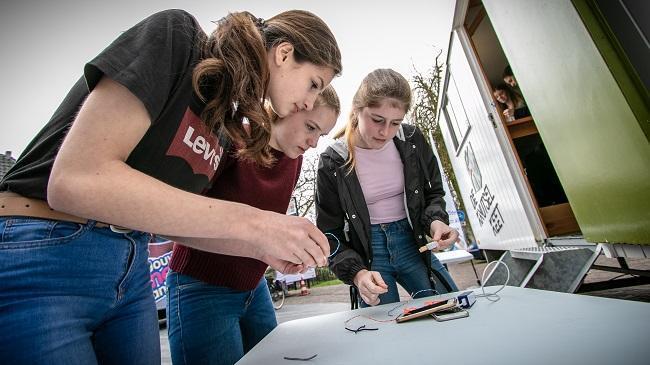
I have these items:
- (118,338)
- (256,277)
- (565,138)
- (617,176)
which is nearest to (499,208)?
(565,138)

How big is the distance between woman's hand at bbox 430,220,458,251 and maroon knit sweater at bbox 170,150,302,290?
80 cm

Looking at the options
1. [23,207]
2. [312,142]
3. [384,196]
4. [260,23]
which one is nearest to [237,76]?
[260,23]

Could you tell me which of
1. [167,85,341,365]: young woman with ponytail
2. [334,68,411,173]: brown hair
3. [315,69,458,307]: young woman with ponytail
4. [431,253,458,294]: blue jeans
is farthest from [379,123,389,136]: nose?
[431,253,458,294]: blue jeans

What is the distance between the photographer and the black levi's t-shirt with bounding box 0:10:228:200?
68cm

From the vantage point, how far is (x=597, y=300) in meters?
1.00

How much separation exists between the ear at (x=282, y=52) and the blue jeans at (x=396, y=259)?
3.90ft

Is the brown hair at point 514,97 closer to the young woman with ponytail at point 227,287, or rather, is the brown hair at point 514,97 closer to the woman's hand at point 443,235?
the woman's hand at point 443,235

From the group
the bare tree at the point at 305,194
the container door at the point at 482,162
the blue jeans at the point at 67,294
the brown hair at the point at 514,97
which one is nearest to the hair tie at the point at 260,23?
the blue jeans at the point at 67,294

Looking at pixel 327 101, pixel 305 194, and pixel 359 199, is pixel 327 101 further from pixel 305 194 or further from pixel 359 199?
pixel 305 194

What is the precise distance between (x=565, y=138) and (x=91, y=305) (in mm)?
2423

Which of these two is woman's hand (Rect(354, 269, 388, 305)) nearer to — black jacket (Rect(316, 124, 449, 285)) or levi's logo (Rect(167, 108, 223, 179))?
black jacket (Rect(316, 124, 449, 285))

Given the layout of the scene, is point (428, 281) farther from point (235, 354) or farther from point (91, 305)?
point (91, 305)

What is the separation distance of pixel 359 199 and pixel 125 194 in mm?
1480

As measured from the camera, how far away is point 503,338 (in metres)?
0.83
